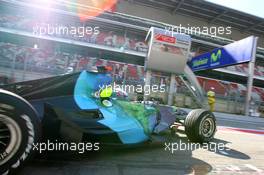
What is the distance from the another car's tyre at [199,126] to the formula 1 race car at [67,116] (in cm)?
63

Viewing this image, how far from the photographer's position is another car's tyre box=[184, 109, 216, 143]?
446 cm

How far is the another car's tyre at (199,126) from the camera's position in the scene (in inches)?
175

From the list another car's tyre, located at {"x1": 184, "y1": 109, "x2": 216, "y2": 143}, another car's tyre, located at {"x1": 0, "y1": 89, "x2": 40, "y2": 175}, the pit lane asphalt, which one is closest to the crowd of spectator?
another car's tyre, located at {"x1": 184, "y1": 109, "x2": 216, "y2": 143}

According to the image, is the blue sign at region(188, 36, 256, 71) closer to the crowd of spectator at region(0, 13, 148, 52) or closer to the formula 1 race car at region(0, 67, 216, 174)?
the crowd of spectator at region(0, 13, 148, 52)

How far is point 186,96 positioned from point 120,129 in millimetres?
15630

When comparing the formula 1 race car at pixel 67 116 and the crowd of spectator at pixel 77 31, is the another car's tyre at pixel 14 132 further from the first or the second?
the crowd of spectator at pixel 77 31

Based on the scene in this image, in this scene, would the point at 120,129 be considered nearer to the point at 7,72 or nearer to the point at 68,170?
the point at 68,170

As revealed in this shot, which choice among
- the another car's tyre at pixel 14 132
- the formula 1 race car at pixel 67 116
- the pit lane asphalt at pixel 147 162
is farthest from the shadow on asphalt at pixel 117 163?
the another car's tyre at pixel 14 132

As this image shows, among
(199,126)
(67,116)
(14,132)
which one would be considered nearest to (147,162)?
(67,116)

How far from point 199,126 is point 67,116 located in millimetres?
2389

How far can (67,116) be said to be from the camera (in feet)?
9.59

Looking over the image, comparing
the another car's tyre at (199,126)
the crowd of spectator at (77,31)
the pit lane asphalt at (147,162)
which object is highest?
the crowd of spectator at (77,31)

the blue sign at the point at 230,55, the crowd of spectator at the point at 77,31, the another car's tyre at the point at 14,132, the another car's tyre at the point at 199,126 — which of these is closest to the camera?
the another car's tyre at the point at 14,132

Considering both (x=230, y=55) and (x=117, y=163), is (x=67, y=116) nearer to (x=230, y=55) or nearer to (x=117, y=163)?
(x=117, y=163)
